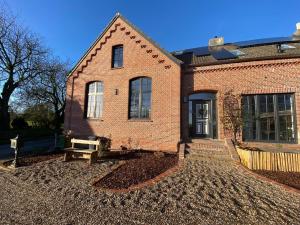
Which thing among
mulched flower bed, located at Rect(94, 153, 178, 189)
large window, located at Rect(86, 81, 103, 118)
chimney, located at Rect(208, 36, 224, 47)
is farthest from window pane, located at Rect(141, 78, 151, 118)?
chimney, located at Rect(208, 36, 224, 47)

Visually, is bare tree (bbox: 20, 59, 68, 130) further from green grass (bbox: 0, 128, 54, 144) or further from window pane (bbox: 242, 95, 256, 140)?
window pane (bbox: 242, 95, 256, 140)

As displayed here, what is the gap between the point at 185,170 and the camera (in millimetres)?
6852

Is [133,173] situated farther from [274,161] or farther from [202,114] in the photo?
[202,114]

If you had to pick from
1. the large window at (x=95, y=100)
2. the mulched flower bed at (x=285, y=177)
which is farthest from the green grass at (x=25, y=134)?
the mulched flower bed at (x=285, y=177)

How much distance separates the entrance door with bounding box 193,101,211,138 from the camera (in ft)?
35.4

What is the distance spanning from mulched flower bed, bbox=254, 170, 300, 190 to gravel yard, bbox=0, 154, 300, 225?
0.70 meters

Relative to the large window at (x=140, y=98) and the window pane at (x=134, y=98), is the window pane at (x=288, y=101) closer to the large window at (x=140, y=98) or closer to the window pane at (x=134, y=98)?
the large window at (x=140, y=98)

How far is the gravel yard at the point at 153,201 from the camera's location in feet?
11.8

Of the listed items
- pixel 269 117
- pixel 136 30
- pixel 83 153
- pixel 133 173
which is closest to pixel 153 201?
pixel 133 173

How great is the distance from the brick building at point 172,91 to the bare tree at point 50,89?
1188 centimetres

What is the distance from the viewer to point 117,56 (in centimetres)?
1255

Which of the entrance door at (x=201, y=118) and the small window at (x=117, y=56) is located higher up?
the small window at (x=117, y=56)

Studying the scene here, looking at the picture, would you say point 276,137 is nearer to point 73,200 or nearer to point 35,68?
point 73,200

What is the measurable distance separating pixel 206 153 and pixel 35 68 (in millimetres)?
19584
